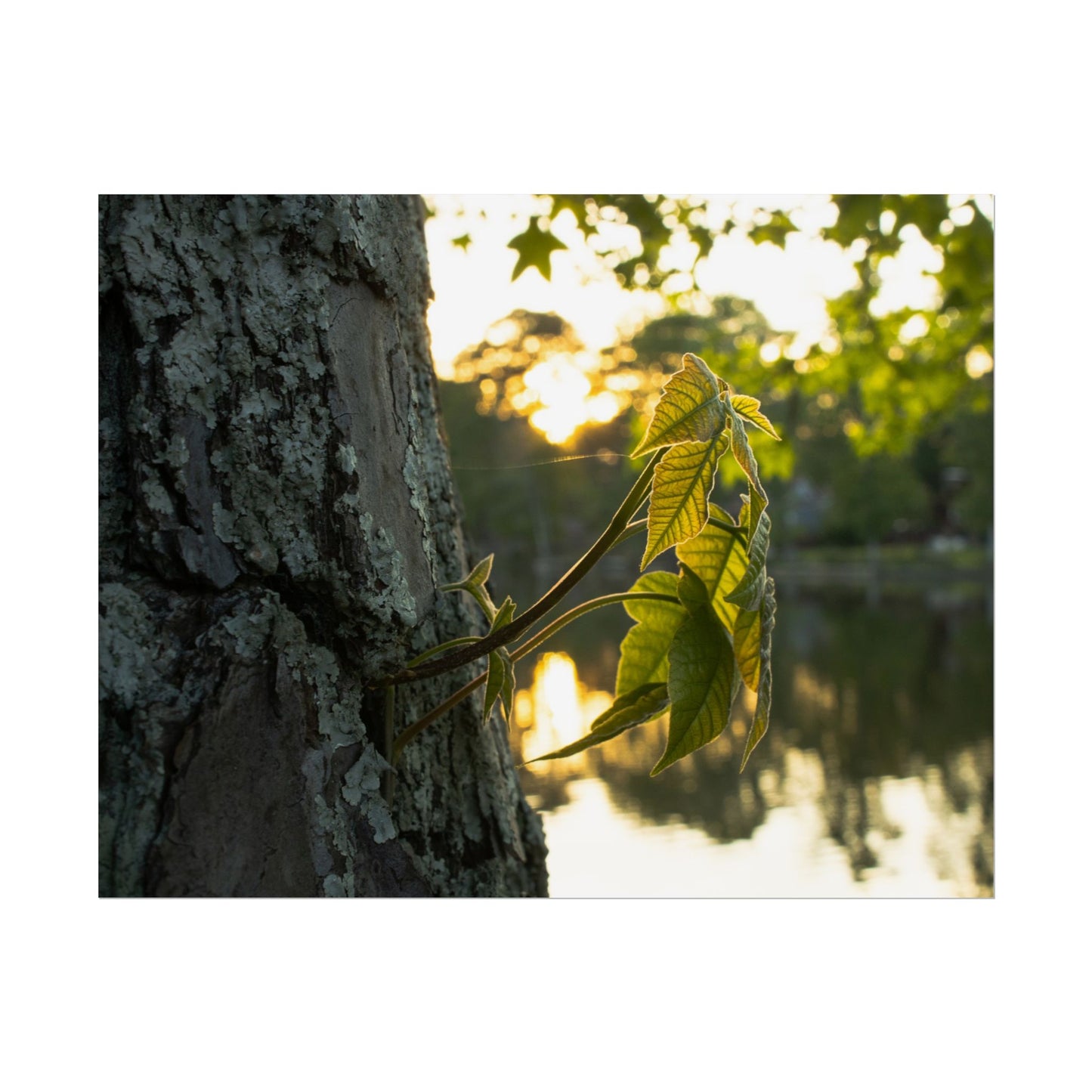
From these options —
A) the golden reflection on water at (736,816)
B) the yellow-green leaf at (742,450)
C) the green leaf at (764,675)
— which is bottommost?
the golden reflection on water at (736,816)

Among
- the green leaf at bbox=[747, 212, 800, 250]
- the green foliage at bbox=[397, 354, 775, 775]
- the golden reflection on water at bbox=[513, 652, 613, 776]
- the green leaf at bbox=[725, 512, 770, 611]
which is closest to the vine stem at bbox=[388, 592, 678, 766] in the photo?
the green foliage at bbox=[397, 354, 775, 775]

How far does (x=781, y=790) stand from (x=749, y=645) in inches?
144

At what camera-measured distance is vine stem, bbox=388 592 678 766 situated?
0.64 m

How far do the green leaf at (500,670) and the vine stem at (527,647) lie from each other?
0.04 ft

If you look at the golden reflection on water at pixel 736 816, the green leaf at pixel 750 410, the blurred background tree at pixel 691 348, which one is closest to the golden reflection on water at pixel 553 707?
the golden reflection on water at pixel 736 816

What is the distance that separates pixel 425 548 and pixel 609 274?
6.83 ft

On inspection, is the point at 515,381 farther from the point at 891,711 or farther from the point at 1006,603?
the point at 891,711

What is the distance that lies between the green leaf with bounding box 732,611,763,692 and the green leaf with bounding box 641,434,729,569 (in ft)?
0.25

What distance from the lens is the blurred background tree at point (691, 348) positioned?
1849mm

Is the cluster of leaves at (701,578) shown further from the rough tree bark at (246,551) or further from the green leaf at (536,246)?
the green leaf at (536,246)

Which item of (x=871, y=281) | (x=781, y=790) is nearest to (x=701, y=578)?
(x=871, y=281)

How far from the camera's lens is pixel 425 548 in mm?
672

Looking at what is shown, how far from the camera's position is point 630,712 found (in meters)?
0.68

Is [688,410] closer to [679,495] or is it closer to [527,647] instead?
[679,495]
